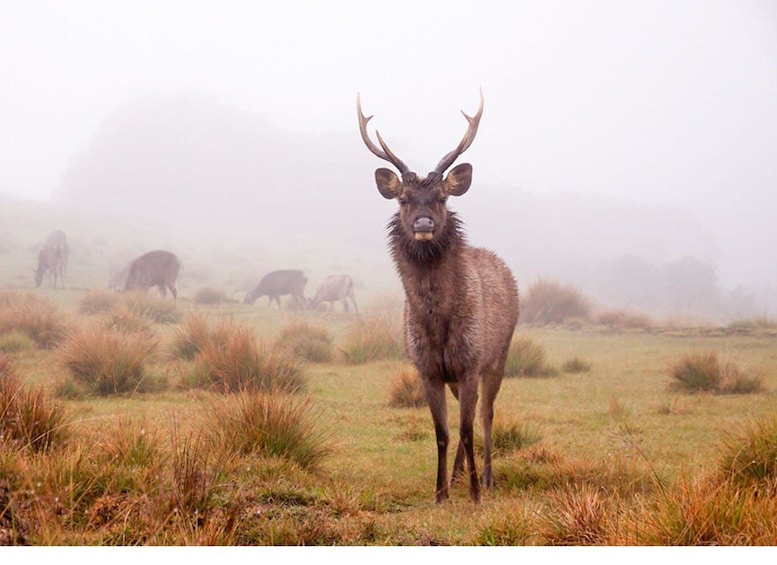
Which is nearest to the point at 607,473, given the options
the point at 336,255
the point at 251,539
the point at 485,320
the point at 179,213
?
the point at 485,320

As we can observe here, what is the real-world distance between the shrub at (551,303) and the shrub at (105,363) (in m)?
7.84

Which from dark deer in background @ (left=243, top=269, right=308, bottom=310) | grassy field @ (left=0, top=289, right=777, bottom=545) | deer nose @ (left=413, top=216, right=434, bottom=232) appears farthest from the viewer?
dark deer in background @ (left=243, top=269, right=308, bottom=310)

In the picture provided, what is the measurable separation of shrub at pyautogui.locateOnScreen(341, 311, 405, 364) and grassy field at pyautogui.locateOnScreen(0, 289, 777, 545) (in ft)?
6.06

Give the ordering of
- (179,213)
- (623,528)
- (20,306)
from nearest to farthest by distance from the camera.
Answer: (623,528) → (20,306) → (179,213)

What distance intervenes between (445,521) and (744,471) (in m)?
1.65

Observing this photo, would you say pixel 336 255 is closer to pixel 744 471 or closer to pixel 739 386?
pixel 739 386

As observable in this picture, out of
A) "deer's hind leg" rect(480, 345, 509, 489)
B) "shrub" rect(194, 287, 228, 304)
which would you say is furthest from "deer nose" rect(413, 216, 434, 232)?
"shrub" rect(194, 287, 228, 304)

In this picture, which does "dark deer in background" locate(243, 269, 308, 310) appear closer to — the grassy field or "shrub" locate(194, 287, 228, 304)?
"shrub" locate(194, 287, 228, 304)

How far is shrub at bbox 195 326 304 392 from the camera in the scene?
771cm

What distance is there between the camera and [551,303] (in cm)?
1434

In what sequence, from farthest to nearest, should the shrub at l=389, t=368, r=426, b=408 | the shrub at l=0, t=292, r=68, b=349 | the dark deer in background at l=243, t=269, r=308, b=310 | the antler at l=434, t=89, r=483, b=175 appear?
1. the dark deer in background at l=243, t=269, r=308, b=310
2. the shrub at l=0, t=292, r=68, b=349
3. the shrub at l=389, t=368, r=426, b=408
4. the antler at l=434, t=89, r=483, b=175

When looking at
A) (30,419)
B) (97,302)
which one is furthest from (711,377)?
(97,302)

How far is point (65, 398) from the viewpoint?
285 inches

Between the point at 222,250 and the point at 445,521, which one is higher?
the point at 222,250
